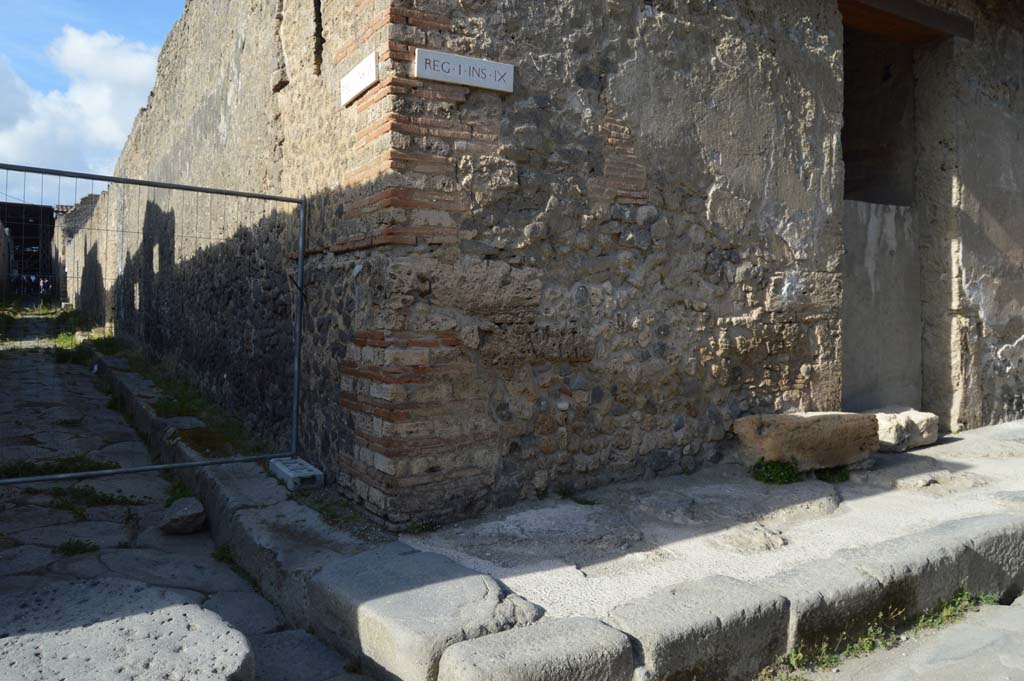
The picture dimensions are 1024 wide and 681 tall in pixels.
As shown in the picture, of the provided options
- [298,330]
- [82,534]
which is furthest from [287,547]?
[298,330]

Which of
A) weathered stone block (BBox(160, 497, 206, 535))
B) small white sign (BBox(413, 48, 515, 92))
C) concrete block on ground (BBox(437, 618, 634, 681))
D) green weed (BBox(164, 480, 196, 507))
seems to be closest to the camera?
concrete block on ground (BBox(437, 618, 634, 681))

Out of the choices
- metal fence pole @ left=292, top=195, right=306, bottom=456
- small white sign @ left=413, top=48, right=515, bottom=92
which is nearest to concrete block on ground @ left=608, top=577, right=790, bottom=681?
small white sign @ left=413, top=48, right=515, bottom=92

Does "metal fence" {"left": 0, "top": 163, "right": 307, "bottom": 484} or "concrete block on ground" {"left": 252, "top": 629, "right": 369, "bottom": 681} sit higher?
"metal fence" {"left": 0, "top": 163, "right": 307, "bottom": 484}

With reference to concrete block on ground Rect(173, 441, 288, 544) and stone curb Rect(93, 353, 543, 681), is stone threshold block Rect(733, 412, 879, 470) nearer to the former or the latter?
stone curb Rect(93, 353, 543, 681)

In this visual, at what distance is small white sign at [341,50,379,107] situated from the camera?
11.4ft

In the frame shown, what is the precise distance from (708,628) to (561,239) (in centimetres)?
204

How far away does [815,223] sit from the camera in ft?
16.0

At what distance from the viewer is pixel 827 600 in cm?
271

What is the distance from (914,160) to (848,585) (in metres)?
4.42

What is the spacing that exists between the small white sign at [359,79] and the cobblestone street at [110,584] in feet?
7.37

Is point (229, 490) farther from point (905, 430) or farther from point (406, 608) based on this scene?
point (905, 430)

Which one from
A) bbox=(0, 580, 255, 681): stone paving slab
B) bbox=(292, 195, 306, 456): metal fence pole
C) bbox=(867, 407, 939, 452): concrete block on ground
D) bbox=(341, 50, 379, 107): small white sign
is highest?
bbox=(341, 50, 379, 107): small white sign

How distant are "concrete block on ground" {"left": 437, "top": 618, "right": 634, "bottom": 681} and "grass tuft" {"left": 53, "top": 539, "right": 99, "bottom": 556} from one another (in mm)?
2137

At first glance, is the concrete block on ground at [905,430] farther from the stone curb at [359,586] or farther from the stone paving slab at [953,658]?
the stone curb at [359,586]
